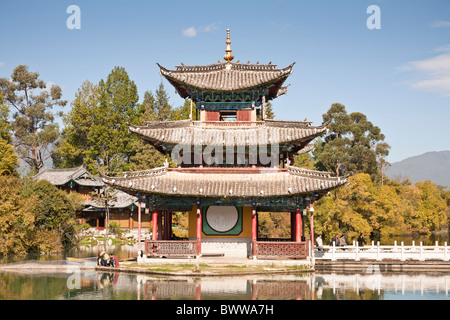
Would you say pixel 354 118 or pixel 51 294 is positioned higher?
pixel 354 118

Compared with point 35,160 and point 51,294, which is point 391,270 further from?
point 35,160

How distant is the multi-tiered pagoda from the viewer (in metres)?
27.3

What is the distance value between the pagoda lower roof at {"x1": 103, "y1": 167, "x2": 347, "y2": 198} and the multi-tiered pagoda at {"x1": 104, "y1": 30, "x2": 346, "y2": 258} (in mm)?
58

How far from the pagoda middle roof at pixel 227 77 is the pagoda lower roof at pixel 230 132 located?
239cm

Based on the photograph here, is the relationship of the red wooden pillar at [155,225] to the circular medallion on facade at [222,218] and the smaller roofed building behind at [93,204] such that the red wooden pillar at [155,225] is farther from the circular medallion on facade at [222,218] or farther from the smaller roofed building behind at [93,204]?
the smaller roofed building behind at [93,204]

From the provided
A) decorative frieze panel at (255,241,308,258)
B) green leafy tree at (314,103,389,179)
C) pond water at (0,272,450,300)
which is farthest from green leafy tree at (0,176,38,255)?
green leafy tree at (314,103,389,179)

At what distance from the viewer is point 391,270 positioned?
2825 cm

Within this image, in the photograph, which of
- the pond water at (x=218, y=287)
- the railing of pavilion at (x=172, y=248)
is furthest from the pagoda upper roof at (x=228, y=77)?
the pond water at (x=218, y=287)

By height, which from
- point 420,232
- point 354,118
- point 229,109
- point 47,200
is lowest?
point 420,232

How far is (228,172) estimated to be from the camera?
29328mm

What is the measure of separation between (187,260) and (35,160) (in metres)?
56.1

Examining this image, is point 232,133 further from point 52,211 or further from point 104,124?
point 104,124

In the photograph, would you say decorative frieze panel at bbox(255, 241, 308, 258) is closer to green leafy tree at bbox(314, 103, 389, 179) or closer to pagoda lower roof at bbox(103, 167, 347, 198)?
pagoda lower roof at bbox(103, 167, 347, 198)
